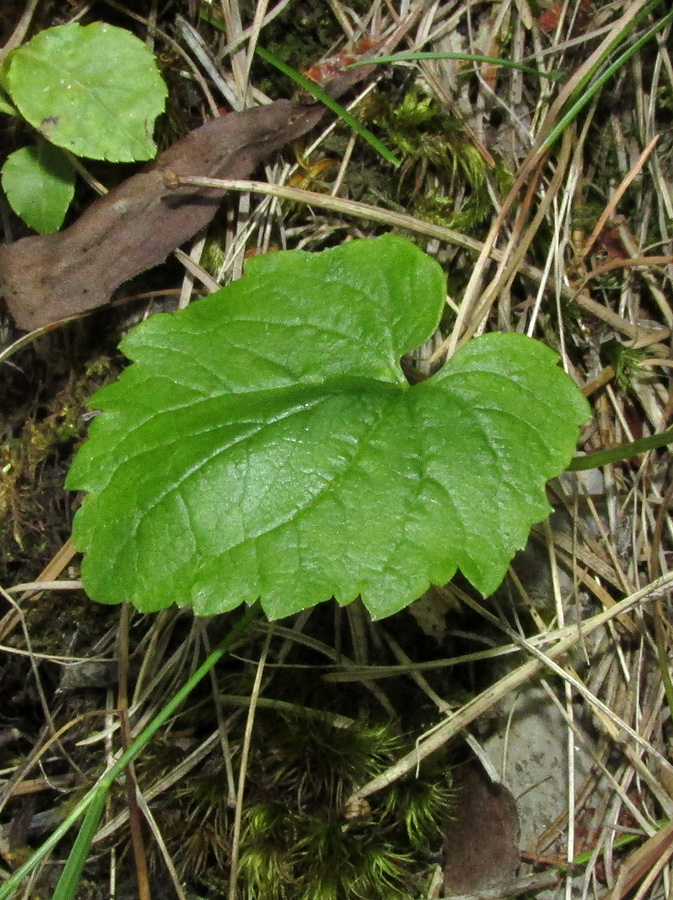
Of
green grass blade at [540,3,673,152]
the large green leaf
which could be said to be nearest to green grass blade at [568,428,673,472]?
the large green leaf

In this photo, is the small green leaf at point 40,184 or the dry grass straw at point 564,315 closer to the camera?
the dry grass straw at point 564,315

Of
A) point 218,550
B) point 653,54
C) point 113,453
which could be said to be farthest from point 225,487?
point 653,54

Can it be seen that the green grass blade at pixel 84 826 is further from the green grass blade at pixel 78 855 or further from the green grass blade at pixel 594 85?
A: the green grass blade at pixel 594 85

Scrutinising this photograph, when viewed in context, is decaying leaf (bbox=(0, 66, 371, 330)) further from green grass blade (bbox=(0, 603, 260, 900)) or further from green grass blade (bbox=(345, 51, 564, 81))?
green grass blade (bbox=(0, 603, 260, 900))

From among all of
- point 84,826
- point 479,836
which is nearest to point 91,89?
point 84,826

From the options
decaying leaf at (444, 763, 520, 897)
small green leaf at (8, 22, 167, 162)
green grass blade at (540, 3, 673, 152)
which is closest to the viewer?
green grass blade at (540, 3, 673, 152)

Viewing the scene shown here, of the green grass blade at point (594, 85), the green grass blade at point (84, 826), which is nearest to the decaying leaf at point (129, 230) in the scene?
the green grass blade at point (594, 85)

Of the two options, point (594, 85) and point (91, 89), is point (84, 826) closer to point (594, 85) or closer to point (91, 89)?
point (91, 89)
